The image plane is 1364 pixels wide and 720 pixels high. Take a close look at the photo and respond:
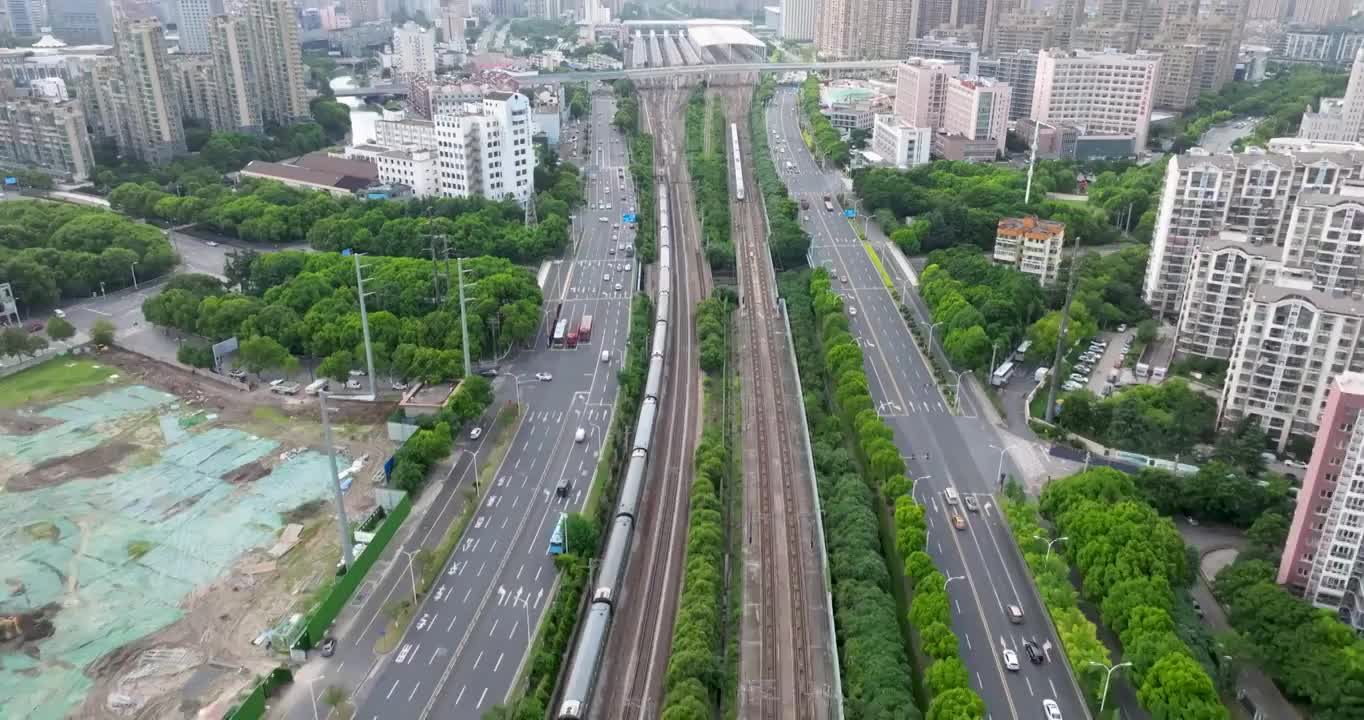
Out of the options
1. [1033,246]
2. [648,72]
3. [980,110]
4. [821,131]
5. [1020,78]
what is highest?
[1020,78]

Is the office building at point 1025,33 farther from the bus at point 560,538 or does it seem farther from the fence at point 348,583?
the fence at point 348,583

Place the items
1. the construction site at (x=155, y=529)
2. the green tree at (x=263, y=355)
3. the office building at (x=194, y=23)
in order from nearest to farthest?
the construction site at (x=155, y=529)
the green tree at (x=263, y=355)
the office building at (x=194, y=23)

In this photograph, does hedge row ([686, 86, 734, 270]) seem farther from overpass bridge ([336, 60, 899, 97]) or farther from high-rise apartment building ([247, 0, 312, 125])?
high-rise apartment building ([247, 0, 312, 125])

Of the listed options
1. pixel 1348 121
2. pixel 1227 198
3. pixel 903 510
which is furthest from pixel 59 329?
pixel 1348 121

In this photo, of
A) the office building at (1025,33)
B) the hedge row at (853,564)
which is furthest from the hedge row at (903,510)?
the office building at (1025,33)

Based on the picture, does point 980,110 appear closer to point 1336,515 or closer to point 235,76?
point 1336,515

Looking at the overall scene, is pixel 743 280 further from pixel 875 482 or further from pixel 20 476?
pixel 20 476
